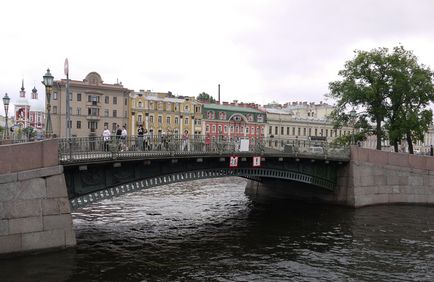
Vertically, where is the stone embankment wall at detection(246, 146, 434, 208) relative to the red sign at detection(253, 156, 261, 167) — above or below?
below

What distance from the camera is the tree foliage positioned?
40.0 m

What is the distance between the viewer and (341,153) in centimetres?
2789

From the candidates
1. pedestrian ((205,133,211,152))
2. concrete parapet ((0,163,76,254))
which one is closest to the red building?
pedestrian ((205,133,211,152))

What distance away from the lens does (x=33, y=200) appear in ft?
48.3

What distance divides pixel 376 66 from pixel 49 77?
3301 centimetres

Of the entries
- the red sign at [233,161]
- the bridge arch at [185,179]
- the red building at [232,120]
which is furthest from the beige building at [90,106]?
the red sign at [233,161]

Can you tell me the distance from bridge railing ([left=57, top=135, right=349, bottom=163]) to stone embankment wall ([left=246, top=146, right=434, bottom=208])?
261cm

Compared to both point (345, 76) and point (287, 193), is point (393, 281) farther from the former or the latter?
point (345, 76)

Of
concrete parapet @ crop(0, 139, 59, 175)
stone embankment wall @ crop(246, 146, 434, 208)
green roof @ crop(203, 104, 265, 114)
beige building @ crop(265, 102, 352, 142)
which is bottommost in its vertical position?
stone embankment wall @ crop(246, 146, 434, 208)

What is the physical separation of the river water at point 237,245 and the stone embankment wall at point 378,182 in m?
1.05

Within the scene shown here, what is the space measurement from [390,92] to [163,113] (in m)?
53.7

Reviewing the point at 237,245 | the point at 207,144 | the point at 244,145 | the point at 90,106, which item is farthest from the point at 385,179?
the point at 90,106

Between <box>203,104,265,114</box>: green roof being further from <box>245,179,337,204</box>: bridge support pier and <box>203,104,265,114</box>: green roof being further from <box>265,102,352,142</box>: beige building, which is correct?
<box>245,179,337,204</box>: bridge support pier

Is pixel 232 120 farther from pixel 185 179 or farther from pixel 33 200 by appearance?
pixel 33 200
